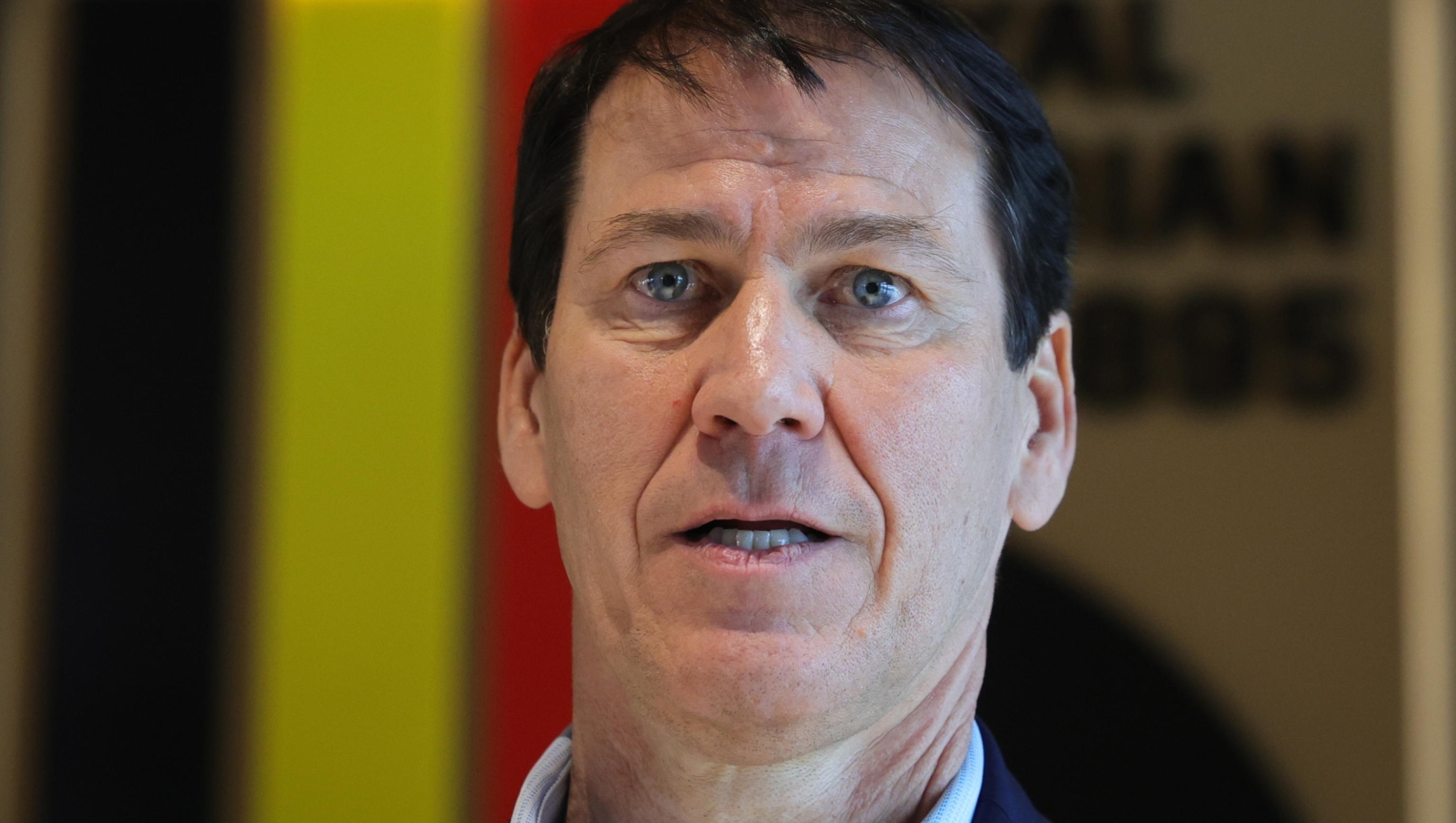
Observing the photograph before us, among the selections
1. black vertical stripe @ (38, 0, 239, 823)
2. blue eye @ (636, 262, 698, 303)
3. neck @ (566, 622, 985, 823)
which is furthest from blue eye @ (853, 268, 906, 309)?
black vertical stripe @ (38, 0, 239, 823)

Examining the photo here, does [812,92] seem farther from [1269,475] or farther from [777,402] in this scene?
[1269,475]

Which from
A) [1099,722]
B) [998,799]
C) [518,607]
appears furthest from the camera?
[518,607]

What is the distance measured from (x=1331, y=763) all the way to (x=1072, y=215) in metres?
1.40

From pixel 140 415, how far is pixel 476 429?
2.01 ft

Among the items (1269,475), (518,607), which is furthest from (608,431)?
(1269,475)

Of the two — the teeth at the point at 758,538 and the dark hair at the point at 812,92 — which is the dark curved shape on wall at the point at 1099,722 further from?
the teeth at the point at 758,538

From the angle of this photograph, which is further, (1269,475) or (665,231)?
(1269,475)

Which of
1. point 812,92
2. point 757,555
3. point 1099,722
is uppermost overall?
point 812,92

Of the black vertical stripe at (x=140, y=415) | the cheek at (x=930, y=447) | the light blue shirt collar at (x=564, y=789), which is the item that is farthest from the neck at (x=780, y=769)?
the black vertical stripe at (x=140, y=415)

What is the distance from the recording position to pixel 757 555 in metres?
0.86

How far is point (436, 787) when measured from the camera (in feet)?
6.99

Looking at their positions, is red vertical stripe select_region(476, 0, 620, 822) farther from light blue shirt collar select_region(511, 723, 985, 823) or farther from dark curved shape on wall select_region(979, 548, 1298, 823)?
light blue shirt collar select_region(511, 723, 985, 823)

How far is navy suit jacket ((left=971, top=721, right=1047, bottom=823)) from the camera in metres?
0.99

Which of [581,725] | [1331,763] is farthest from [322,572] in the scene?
[1331,763]
